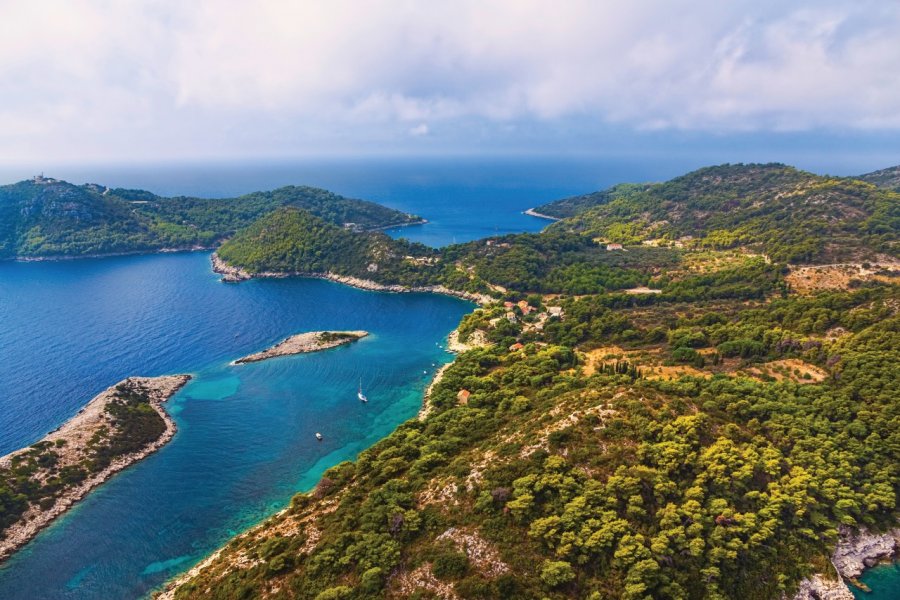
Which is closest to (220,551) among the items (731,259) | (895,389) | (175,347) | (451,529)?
(451,529)

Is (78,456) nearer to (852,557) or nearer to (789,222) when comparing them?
(852,557)

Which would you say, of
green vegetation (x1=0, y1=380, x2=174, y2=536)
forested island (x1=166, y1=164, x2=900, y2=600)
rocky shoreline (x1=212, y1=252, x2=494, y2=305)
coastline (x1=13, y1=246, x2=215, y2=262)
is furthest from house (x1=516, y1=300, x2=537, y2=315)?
coastline (x1=13, y1=246, x2=215, y2=262)

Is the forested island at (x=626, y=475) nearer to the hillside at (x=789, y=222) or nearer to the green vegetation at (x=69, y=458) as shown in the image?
the green vegetation at (x=69, y=458)

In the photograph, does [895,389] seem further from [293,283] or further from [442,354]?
[293,283]

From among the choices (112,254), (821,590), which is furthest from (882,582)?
(112,254)

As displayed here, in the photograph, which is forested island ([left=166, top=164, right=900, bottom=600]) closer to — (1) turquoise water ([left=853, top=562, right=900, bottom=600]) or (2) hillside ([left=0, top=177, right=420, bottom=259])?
(1) turquoise water ([left=853, top=562, right=900, bottom=600])

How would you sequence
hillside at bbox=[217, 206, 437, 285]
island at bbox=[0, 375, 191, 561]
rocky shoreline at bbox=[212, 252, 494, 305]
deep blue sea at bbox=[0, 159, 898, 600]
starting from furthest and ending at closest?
hillside at bbox=[217, 206, 437, 285] < rocky shoreline at bbox=[212, 252, 494, 305] < island at bbox=[0, 375, 191, 561] < deep blue sea at bbox=[0, 159, 898, 600]
